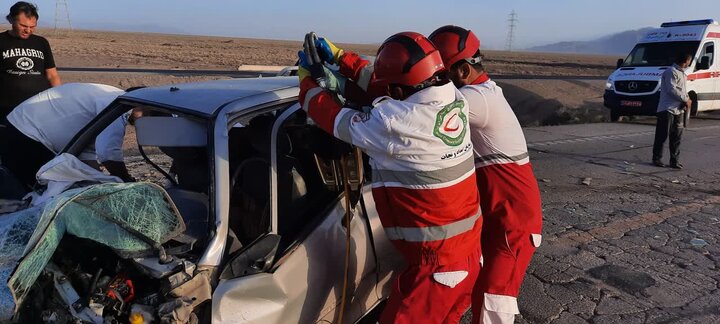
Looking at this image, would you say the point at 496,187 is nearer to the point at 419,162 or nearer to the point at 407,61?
the point at 419,162

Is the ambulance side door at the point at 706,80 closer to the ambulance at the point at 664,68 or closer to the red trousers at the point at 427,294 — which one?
the ambulance at the point at 664,68

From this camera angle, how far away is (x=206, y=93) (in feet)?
10.2

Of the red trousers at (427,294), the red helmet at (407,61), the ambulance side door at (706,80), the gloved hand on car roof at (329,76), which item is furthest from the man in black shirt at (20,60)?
the ambulance side door at (706,80)

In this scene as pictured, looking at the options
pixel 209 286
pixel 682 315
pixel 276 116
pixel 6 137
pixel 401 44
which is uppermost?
pixel 401 44

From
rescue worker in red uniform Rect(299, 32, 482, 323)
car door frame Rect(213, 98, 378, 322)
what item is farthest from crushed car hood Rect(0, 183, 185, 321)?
rescue worker in red uniform Rect(299, 32, 482, 323)

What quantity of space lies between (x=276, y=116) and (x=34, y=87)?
3151mm

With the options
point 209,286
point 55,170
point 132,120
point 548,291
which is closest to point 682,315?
point 548,291

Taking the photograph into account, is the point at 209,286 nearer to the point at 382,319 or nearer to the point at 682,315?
the point at 382,319

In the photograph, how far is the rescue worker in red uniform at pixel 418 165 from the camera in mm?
2318

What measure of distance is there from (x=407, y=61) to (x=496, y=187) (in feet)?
3.06

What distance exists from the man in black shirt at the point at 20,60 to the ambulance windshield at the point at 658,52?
580 inches

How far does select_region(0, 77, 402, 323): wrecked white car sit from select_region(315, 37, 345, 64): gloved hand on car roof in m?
0.40

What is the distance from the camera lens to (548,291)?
4.27 m

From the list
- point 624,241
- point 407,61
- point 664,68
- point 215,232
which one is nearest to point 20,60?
point 215,232
